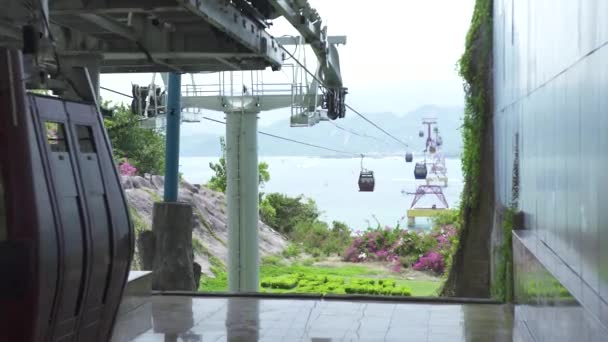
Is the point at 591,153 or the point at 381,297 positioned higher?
the point at 591,153

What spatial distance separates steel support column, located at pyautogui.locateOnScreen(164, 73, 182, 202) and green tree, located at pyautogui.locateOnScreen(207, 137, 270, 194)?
86.2 ft

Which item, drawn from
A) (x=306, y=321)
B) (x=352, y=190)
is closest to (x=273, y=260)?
(x=306, y=321)

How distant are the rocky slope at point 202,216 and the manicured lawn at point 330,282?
1578mm

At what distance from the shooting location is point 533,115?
948 cm

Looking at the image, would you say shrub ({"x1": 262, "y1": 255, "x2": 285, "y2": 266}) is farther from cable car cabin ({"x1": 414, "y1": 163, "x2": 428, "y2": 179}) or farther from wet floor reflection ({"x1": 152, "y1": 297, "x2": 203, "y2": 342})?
wet floor reflection ({"x1": 152, "y1": 297, "x2": 203, "y2": 342})

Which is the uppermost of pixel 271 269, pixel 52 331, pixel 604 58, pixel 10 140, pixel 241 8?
pixel 241 8

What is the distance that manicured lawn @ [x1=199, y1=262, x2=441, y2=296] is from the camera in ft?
→ 77.2

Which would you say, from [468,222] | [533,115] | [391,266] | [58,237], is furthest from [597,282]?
[391,266]

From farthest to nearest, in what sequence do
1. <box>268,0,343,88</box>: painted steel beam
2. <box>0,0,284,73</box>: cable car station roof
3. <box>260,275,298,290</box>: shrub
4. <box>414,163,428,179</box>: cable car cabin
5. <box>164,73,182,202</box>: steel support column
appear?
1. <box>414,163,428,179</box>: cable car cabin
2. <box>260,275,298,290</box>: shrub
3. <box>164,73,182,202</box>: steel support column
4. <box>268,0,343,88</box>: painted steel beam
5. <box>0,0,284,73</box>: cable car station roof

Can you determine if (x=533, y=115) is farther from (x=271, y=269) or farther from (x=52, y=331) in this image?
(x=271, y=269)

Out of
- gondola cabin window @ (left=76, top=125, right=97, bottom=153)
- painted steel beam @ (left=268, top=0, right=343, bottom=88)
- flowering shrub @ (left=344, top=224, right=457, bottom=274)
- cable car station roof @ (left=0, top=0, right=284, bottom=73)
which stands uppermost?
painted steel beam @ (left=268, top=0, right=343, bottom=88)

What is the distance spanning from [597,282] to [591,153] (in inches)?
30.4

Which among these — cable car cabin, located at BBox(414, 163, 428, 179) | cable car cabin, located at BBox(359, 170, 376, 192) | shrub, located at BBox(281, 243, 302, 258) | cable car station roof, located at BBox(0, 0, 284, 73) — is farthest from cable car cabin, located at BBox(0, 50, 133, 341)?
cable car cabin, located at BBox(414, 163, 428, 179)

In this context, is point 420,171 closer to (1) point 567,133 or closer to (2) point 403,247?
(2) point 403,247
